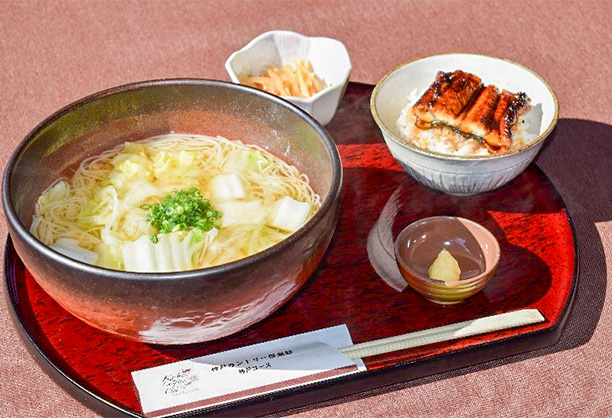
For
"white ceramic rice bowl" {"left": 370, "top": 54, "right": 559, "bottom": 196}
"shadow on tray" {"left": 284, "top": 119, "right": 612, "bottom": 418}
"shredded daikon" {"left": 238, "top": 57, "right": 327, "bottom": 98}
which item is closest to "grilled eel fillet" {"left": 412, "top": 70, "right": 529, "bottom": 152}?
"white ceramic rice bowl" {"left": 370, "top": 54, "right": 559, "bottom": 196}

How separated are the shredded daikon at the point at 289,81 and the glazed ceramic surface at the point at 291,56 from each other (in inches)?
1.0

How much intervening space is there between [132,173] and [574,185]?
131cm

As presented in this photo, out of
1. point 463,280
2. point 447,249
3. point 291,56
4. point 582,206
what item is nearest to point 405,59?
point 291,56

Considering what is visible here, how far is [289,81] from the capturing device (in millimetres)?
2289

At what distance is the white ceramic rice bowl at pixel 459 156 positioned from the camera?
6.19 ft

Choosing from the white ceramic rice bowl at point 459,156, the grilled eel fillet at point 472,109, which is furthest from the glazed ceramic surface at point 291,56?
the grilled eel fillet at point 472,109

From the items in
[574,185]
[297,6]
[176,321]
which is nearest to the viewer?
[176,321]

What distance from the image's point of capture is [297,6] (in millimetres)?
2955

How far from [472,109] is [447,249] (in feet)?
1.55

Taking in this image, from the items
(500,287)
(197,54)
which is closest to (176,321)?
(500,287)

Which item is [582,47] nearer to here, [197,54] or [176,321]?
[197,54]

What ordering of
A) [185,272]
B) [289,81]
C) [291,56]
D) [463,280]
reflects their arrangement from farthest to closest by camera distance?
[291,56] → [289,81] → [463,280] → [185,272]

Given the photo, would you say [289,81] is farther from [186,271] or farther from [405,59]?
[186,271]

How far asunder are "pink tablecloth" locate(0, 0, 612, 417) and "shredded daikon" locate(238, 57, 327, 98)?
0.91 ft
